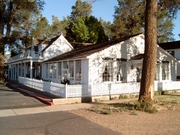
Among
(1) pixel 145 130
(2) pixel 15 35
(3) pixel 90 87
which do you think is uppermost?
(2) pixel 15 35

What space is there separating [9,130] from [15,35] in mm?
23647

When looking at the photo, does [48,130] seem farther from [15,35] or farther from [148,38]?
[15,35]

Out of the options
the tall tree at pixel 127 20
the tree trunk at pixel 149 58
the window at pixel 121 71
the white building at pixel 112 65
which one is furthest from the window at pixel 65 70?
the tall tree at pixel 127 20

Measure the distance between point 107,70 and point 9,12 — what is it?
19.3m

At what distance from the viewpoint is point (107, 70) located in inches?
634

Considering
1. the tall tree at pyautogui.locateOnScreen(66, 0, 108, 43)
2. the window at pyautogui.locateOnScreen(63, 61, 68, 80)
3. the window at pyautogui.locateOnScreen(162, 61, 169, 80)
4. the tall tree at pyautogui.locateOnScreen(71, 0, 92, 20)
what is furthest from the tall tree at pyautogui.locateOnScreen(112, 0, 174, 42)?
the window at pyautogui.locateOnScreen(63, 61, 68, 80)

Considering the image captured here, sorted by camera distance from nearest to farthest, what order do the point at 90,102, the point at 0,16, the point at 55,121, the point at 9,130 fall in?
the point at 9,130, the point at 55,121, the point at 90,102, the point at 0,16

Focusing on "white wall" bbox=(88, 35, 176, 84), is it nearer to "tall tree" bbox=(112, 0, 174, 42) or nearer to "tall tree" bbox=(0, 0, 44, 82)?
"tall tree" bbox=(0, 0, 44, 82)

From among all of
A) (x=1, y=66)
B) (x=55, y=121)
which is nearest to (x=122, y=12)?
(x=1, y=66)

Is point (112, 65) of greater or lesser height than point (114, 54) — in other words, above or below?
below

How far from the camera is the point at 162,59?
1867 centimetres

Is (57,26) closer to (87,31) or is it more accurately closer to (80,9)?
(80,9)

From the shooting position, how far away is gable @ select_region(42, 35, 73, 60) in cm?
2738

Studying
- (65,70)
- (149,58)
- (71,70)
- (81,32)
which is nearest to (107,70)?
(71,70)
